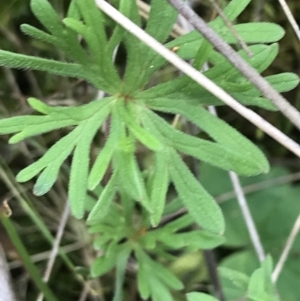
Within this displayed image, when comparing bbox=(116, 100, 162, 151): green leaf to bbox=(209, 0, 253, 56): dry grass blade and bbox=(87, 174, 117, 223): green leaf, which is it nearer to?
bbox=(87, 174, 117, 223): green leaf

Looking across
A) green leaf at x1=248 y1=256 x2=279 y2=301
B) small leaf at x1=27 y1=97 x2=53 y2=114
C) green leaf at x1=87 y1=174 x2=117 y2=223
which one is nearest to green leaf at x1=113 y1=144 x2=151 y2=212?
green leaf at x1=87 y1=174 x2=117 y2=223

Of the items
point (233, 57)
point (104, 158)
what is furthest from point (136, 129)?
point (233, 57)

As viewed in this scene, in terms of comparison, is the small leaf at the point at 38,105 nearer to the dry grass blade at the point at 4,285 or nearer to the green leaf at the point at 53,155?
the green leaf at the point at 53,155

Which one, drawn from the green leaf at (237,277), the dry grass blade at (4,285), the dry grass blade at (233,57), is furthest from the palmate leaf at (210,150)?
the dry grass blade at (4,285)

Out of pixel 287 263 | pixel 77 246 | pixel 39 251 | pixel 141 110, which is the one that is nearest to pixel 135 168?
pixel 141 110

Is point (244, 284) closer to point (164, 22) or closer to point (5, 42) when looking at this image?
point (164, 22)

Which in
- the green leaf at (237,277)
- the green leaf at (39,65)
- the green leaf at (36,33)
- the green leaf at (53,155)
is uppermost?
the green leaf at (36,33)
